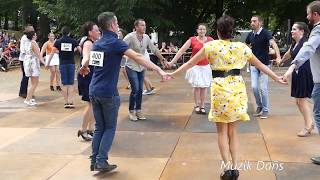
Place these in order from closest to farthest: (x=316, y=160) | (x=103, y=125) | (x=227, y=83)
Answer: (x=227, y=83), (x=103, y=125), (x=316, y=160)

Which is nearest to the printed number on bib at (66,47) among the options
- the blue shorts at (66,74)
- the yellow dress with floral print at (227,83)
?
the blue shorts at (66,74)

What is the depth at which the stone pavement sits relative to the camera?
231 inches

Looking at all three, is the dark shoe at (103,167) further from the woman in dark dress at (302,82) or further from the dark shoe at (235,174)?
the woman in dark dress at (302,82)

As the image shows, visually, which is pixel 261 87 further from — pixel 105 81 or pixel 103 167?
pixel 103 167

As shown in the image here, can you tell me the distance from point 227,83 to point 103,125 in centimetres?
162

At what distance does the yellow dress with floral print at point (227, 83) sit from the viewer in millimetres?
5316

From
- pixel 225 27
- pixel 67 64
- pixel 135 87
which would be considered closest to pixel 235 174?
pixel 225 27

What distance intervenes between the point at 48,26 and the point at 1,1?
3.43 meters

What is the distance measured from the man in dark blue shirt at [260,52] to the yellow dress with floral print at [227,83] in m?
3.71

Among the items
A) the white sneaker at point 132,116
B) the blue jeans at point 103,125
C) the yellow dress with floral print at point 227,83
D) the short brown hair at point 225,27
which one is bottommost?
the white sneaker at point 132,116

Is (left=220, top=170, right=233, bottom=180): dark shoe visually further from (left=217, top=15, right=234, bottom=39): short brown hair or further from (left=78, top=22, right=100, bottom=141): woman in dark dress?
(left=78, top=22, right=100, bottom=141): woman in dark dress

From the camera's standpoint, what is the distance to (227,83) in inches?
210

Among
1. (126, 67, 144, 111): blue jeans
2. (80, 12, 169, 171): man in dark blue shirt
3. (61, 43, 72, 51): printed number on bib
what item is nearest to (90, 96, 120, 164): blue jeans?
(80, 12, 169, 171): man in dark blue shirt

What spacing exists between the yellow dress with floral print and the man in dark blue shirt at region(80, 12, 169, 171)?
89 centimetres
